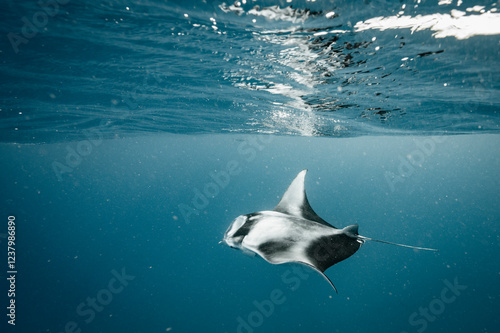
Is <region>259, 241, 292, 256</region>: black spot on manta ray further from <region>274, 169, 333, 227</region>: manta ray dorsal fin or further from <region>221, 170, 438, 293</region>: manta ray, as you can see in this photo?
<region>274, 169, 333, 227</region>: manta ray dorsal fin

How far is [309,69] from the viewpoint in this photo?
254 inches

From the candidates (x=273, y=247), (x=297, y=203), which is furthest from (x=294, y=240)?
(x=297, y=203)

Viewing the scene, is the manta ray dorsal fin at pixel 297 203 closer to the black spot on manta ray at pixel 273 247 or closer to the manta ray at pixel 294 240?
the manta ray at pixel 294 240

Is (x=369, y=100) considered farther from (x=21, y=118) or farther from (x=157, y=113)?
(x=21, y=118)

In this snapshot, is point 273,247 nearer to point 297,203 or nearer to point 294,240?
point 294,240

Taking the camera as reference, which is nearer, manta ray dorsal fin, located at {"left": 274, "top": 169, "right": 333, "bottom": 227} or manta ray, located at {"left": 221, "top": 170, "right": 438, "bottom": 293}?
manta ray, located at {"left": 221, "top": 170, "right": 438, "bottom": 293}

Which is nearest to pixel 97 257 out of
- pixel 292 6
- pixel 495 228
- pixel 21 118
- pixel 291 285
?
pixel 21 118

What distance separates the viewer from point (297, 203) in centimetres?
605

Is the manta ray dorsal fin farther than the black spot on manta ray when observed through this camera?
Yes

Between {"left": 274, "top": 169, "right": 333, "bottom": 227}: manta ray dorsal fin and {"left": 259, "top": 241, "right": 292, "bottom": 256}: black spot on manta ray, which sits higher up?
{"left": 259, "top": 241, "right": 292, "bottom": 256}: black spot on manta ray

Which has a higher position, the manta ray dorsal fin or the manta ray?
the manta ray

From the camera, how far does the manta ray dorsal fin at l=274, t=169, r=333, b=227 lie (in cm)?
581

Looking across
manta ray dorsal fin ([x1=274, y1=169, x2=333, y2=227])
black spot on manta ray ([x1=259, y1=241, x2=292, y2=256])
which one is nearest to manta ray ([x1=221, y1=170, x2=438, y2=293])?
black spot on manta ray ([x1=259, y1=241, x2=292, y2=256])

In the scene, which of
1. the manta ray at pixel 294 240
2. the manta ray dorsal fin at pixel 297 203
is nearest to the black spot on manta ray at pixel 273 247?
the manta ray at pixel 294 240
